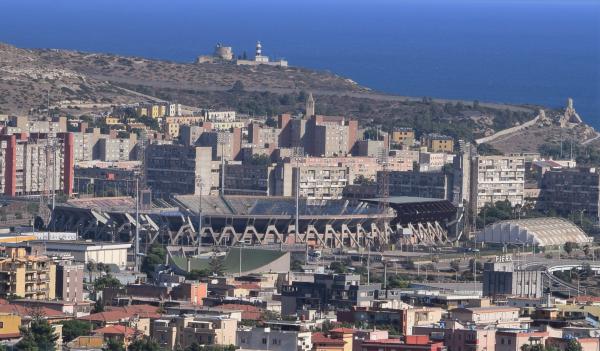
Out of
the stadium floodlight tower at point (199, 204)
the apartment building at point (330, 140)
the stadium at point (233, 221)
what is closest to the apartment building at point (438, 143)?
the apartment building at point (330, 140)

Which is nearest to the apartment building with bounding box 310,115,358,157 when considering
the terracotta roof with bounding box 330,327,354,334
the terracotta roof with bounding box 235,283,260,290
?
the terracotta roof with bounding box 235,283,260,290

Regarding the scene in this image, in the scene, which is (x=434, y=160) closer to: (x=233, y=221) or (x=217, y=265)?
(x=233, y=221)

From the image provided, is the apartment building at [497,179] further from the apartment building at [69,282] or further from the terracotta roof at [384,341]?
the terracotta roof at [384,341]

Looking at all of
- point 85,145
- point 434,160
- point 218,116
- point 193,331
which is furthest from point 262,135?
point 193,331

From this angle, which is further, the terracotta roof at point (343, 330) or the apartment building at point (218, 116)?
the apartment building at point (218, 116)

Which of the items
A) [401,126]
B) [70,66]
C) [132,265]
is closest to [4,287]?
[132,265]
